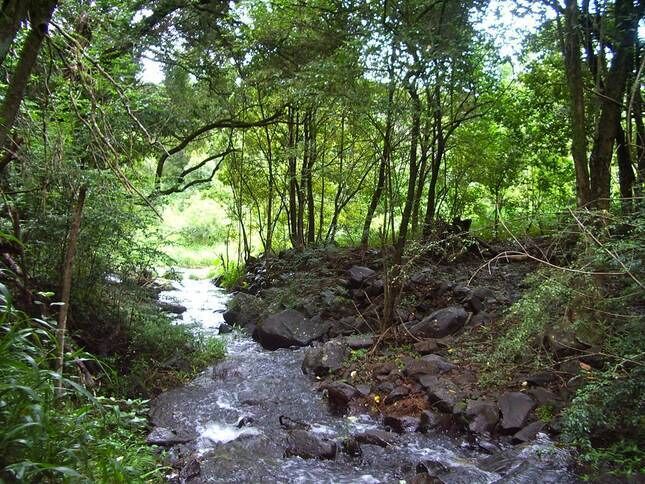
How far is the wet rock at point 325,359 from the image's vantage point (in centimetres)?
702

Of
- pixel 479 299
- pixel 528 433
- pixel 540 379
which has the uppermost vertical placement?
pixel 479 299

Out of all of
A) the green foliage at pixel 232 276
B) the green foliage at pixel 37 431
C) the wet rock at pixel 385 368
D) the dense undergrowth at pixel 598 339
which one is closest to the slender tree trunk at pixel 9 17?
the green foliage at pixel 37 431

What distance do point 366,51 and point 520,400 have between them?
16.4 ft

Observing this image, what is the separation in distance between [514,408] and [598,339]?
119cm

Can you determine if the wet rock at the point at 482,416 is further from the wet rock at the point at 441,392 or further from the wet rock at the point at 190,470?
the wet rock at the point at 190,470

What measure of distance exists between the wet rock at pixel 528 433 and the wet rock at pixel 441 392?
0.79 meters

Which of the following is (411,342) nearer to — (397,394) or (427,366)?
(427,366)

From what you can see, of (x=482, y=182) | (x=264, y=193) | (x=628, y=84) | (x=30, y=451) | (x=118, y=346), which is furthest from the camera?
(x=264, y=193)

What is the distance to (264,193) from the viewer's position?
53.1 ft

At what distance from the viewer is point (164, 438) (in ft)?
16.1

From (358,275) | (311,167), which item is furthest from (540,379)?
(311,167)

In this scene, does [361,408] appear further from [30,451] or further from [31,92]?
[31,92]

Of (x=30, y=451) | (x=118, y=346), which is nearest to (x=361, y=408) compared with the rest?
(x=118, y=346)

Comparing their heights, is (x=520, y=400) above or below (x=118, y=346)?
below
